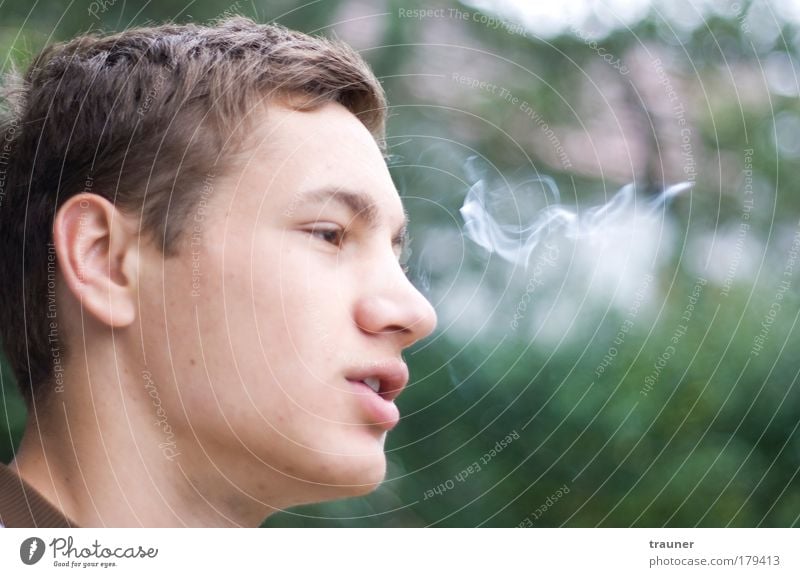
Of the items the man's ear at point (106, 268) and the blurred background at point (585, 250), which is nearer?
the man's ear at point (106, 268)

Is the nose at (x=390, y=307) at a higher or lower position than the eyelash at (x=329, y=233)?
lower

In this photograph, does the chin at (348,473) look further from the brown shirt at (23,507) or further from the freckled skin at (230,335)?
the brown shirt at (23,507)

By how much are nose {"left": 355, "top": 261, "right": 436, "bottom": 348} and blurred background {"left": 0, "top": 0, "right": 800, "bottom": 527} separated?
9 centimetres

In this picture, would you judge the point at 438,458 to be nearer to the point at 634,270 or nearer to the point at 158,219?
the point at 634,270

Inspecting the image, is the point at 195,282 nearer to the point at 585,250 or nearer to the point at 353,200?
the point at 353,200

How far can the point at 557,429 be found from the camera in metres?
0.93

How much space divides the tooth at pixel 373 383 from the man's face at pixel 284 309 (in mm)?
12

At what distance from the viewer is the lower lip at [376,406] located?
760mm

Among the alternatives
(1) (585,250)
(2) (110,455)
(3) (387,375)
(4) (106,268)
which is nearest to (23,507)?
(2) (110,455)


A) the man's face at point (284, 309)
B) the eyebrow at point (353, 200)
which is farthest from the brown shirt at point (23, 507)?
the eyebrow at point (353, 200)

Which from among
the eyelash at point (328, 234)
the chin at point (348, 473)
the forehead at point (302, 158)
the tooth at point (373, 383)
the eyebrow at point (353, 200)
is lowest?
the chin at point (348, 473)

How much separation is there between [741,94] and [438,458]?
522 millimetres

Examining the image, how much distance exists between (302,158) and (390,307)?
0.48 feet

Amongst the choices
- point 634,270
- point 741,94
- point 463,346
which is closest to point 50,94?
point 463,346
